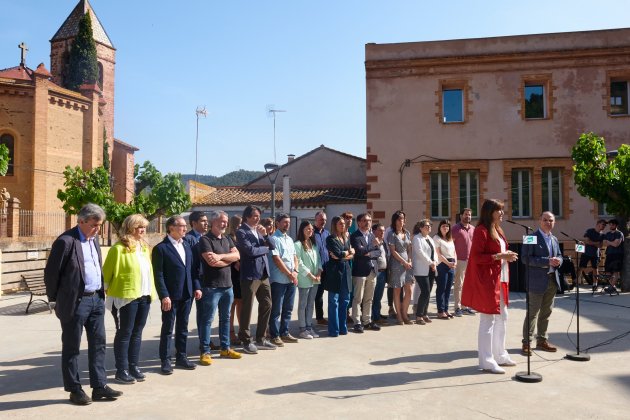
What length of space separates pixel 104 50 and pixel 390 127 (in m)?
41.3

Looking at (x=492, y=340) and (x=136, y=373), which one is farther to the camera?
(x=492, y=340)

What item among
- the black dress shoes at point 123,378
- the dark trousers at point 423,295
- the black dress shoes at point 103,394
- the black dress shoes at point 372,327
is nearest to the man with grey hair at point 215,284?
the black dress shoes at point 123,378

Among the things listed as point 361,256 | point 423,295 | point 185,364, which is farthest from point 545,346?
point 185,364

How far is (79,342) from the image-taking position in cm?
521

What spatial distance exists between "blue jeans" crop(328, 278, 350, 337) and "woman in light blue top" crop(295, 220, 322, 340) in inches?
10.8

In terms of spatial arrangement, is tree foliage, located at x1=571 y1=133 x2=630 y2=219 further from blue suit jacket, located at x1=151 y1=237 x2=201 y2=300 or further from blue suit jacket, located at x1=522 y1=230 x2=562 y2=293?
blue suit jacket, located at x1=151 y1=237 x2=201 y2=300

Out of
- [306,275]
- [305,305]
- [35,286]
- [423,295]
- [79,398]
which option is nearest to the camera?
[79,398]

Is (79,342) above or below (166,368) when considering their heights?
above

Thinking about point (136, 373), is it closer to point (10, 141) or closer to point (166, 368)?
point (166, 368)

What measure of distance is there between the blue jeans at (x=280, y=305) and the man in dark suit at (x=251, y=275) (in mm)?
254

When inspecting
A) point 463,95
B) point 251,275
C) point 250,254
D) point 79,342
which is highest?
point 463,95

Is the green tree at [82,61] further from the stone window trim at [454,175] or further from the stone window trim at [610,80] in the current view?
the stone window trim at [610,80]

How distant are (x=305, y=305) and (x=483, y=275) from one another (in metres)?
2.98

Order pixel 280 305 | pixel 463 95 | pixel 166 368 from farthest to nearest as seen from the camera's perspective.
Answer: pixel 463 95 → pixel 280 305 → pixel 166 368
